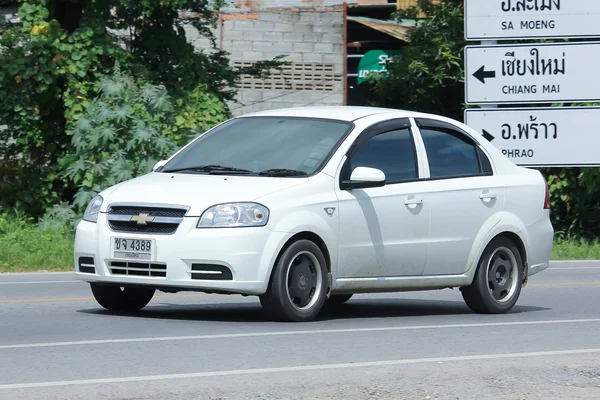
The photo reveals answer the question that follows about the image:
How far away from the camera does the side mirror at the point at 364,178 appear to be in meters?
10.7

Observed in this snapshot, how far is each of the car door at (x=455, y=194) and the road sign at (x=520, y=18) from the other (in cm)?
927

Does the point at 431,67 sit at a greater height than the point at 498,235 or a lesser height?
greater

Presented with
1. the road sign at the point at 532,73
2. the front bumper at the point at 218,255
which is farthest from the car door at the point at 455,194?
the road sign at the point at 532,73

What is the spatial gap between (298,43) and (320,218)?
22.1 meters

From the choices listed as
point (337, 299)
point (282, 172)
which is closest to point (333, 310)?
point (337, 299)

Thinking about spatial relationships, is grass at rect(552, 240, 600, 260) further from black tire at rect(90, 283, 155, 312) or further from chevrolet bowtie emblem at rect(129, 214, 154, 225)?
chevrolet bowtie emblem at rect(129, 214, 154, 225)

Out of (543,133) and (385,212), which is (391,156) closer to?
(385,212)

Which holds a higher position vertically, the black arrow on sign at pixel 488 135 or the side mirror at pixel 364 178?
the side mirror at pixel 364 178

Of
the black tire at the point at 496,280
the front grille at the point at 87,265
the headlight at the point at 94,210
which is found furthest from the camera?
the black tire at the point at 496,280

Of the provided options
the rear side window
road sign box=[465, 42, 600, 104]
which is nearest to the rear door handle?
the rear side window

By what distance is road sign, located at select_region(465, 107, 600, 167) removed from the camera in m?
21.4

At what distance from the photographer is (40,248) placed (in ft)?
58.8

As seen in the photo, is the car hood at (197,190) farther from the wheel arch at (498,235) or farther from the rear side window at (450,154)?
the wheel arch at (498,235)

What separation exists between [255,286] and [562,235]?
51.1 ft
